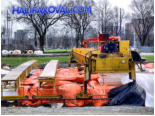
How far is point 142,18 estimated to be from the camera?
6.55m

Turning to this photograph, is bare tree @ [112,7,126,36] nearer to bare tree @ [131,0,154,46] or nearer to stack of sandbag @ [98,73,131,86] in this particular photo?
bare tree @ [131,0,154,46]

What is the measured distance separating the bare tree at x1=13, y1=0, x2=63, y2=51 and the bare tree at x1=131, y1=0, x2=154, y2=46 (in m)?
1.91

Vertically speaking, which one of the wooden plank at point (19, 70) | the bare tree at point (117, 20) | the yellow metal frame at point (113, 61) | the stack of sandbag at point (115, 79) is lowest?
the stack of sandbag at point (115, 79)

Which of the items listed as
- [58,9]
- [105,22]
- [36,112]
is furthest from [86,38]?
[36,112]

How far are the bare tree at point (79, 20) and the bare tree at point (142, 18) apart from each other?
3.73 feet

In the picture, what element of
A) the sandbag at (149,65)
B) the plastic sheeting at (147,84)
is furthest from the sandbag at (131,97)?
the sandbag at (149,65)

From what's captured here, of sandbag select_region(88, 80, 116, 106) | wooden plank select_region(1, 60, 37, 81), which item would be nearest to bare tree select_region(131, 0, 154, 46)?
sandbag select_region(88, 80, 116, 106)

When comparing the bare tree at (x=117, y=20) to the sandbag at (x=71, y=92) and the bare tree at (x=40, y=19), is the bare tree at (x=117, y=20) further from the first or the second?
the sandbag at (x=71, y=92)

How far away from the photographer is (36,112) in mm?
5277

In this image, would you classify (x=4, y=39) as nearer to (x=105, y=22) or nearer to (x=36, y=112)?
(x=36, y=112)

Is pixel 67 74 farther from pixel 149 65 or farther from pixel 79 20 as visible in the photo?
pixel 149 65

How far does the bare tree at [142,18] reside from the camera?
6.18m

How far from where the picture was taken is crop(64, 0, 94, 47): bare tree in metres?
6.16

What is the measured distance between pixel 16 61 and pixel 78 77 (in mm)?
1898
